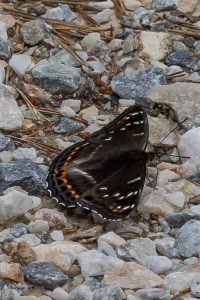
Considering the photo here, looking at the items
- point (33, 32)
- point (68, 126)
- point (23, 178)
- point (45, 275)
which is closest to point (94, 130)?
point (68, 126)

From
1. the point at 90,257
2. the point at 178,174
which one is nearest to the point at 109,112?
the point at 178,174

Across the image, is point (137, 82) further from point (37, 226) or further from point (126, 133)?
point (37, 226)

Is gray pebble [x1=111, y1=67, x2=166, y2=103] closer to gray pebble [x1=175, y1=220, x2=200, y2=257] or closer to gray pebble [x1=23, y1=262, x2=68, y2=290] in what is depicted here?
gray pebble [x1=175, y1=220, x2=200, y2=257]

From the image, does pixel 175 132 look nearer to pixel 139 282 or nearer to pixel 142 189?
pixel 142 189

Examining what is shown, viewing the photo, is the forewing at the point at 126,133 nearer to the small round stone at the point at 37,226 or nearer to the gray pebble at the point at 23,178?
the gray pebble at the point at 23,178

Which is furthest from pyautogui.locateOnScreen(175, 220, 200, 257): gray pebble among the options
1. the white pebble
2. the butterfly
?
the white pebble

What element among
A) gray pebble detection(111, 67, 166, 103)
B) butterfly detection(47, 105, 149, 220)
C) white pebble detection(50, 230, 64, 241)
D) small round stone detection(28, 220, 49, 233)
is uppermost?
butterfly detection(47, 105, 149, 220)
